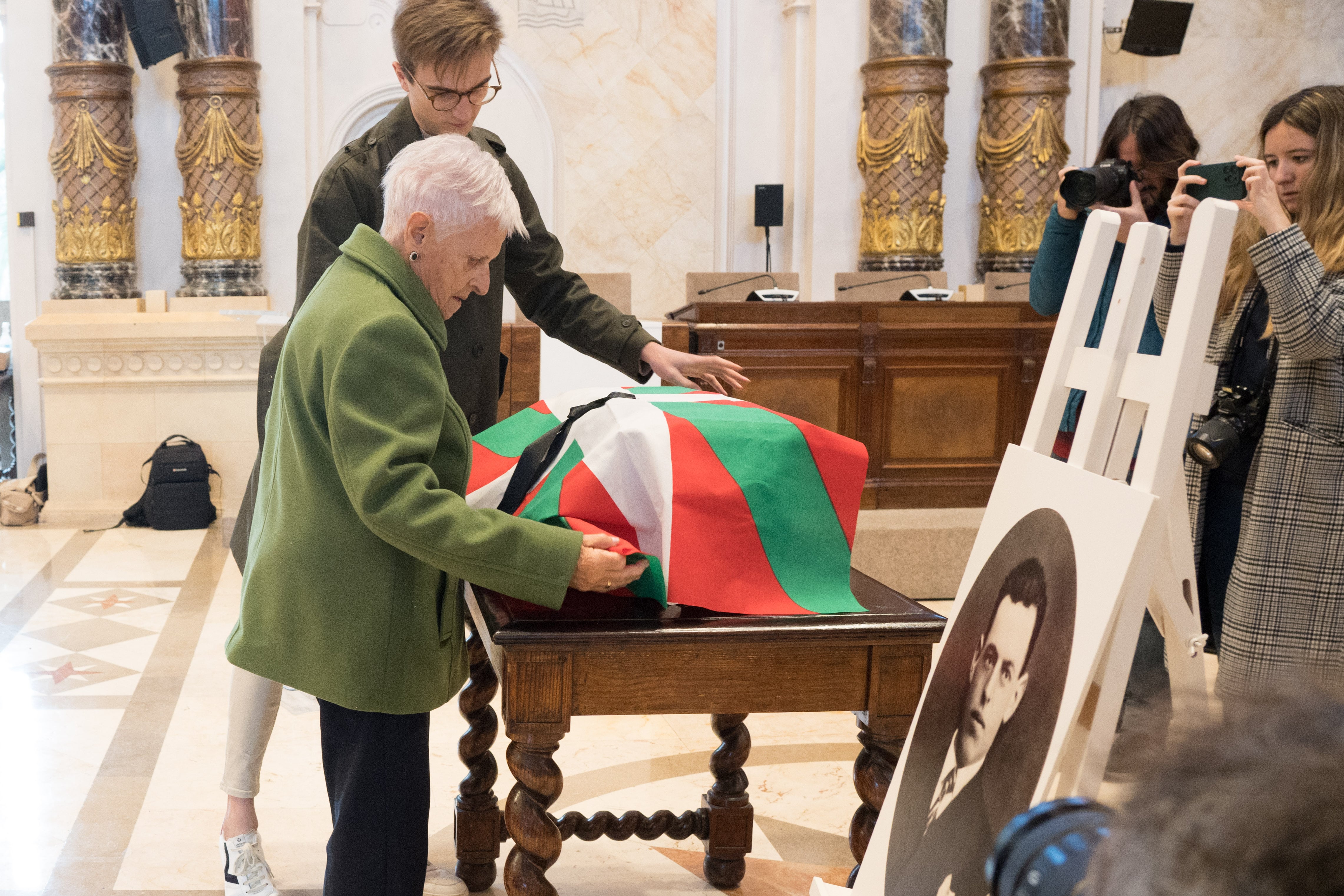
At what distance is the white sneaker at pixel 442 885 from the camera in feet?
7.70

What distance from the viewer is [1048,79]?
8.27m

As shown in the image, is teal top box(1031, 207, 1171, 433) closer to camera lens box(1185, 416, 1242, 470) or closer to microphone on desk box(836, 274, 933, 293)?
camera lens box(1185, 416, 1242, 470)

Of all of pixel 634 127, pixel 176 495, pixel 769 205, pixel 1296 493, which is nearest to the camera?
pixel 1296 493

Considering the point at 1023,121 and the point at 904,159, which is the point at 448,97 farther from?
the point at 1023,121

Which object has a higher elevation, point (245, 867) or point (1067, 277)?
point (1067, 277)

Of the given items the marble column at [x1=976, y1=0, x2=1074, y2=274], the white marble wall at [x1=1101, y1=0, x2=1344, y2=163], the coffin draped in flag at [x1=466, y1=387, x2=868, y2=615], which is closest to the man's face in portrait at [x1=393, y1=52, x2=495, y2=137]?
the coffin draped in flag at [x1=466, y1=387, x2=868, y2=615]

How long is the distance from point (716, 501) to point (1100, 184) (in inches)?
48.2

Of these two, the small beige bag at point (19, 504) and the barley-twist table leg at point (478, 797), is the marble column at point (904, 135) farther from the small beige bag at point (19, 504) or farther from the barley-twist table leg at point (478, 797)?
the barley-twist table leg at point (478, 797)

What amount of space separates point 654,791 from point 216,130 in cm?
658

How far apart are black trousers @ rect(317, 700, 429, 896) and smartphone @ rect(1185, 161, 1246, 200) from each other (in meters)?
1.64

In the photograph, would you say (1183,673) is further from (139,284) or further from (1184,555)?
(139,284)

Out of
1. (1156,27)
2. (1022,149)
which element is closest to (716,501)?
(1022,149)

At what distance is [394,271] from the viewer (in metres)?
1.64

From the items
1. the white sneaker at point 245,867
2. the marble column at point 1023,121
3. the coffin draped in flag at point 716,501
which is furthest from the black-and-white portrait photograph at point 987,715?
the marble column at point 1023,121
